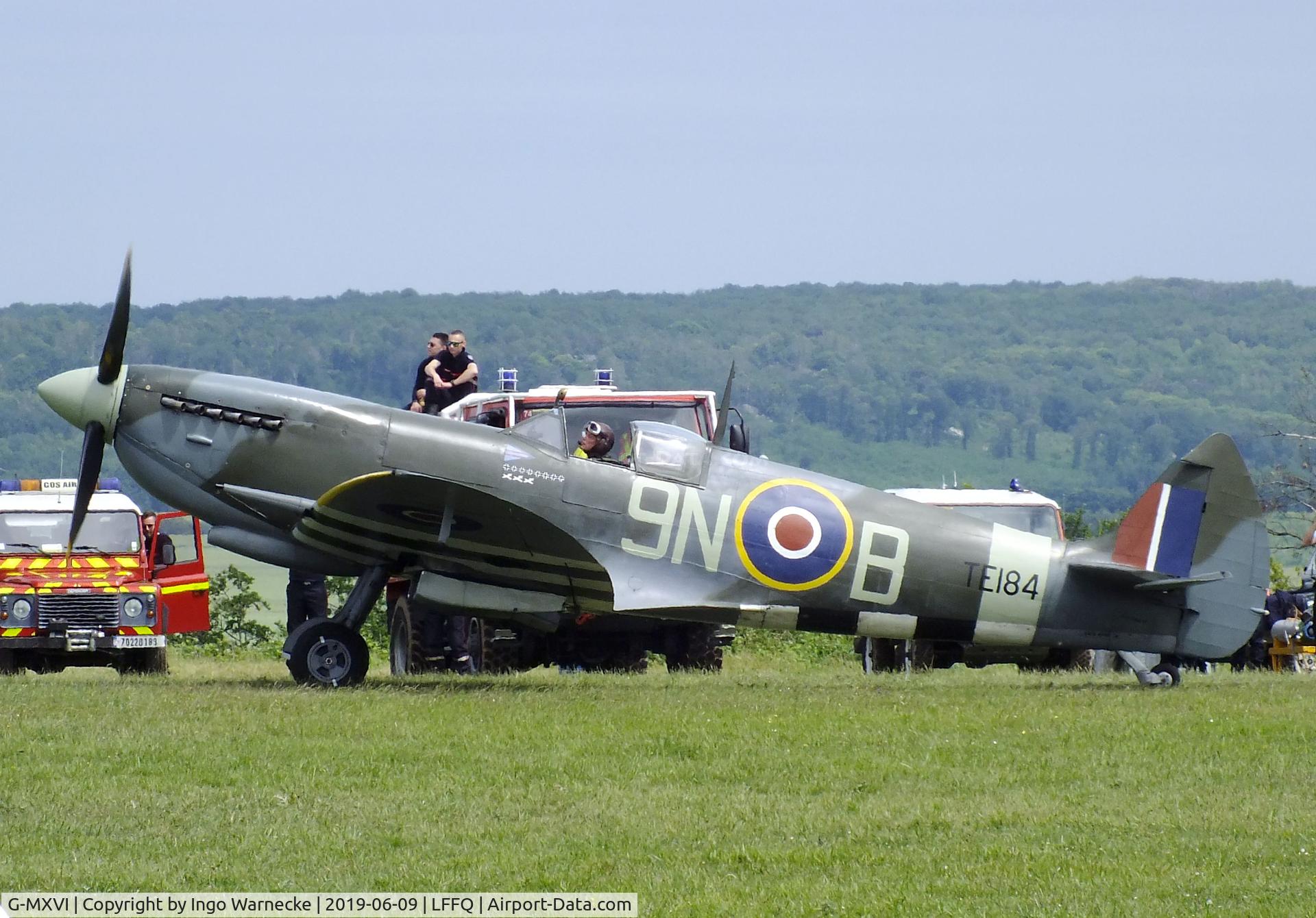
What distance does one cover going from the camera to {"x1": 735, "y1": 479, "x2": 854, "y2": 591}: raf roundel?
12.8 metres

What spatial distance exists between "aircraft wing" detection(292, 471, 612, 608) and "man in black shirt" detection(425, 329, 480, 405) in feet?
11.3

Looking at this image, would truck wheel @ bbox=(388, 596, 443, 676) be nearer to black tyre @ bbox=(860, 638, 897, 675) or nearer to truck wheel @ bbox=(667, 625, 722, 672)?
truck wheel @ bbox=(667, 625, 722, 672)

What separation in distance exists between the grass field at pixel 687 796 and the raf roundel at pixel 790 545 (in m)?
0.89

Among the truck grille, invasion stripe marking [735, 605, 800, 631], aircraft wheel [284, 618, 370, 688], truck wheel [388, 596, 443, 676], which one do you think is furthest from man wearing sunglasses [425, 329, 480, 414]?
invasion stripe marking [735, 605, 800, 631]

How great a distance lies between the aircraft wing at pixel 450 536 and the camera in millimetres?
12289

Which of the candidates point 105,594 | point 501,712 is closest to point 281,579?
point 105,594

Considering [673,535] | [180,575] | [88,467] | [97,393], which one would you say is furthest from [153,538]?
[673,535]

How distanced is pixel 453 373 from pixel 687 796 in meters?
8.45

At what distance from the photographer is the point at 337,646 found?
43.3ft

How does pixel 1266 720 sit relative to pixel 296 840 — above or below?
above

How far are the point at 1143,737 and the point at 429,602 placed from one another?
5.37m

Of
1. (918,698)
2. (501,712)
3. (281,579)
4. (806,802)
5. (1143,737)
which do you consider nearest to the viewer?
(806,802)

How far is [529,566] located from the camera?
1304cm

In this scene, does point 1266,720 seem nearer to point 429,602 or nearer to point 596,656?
point 429,602
